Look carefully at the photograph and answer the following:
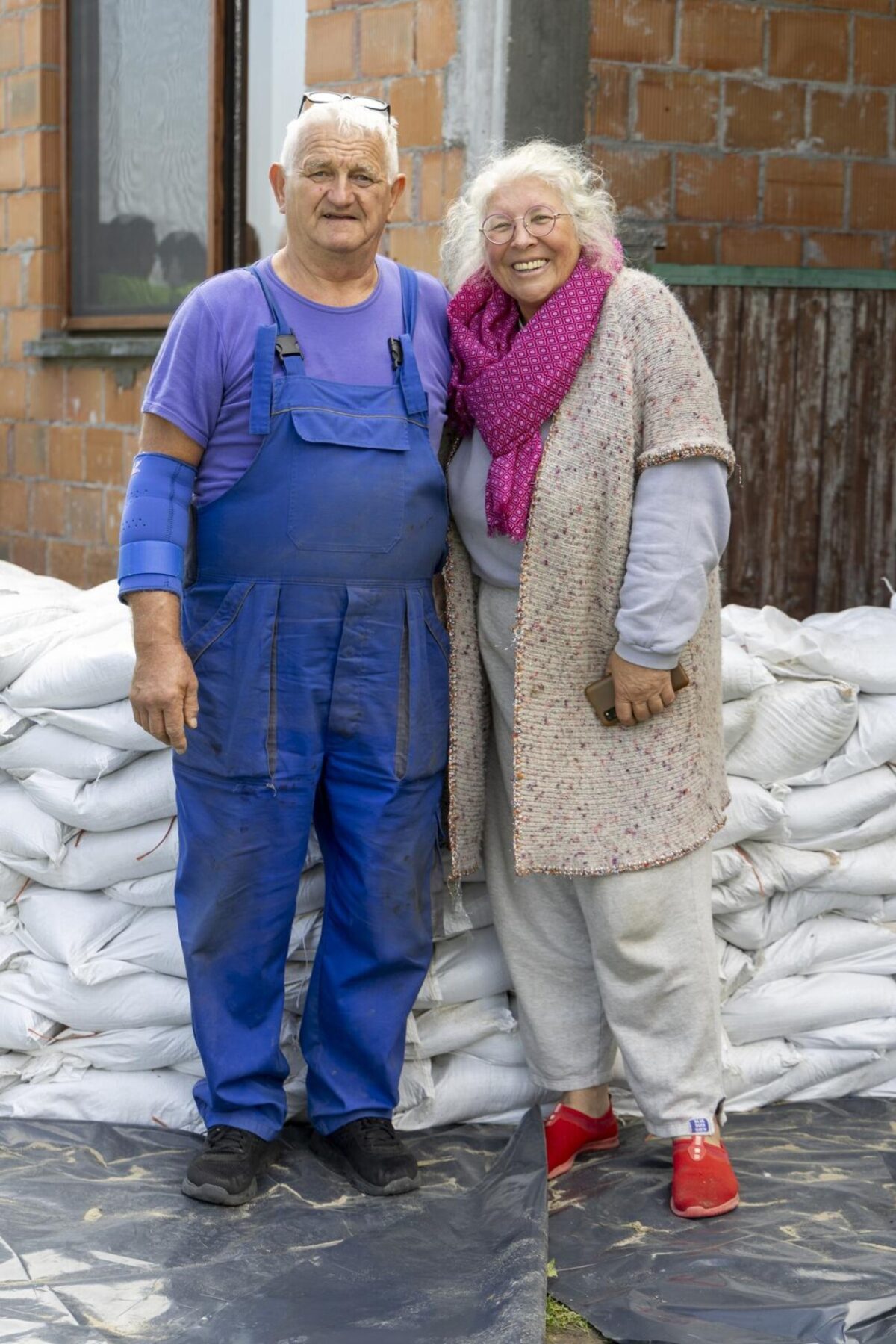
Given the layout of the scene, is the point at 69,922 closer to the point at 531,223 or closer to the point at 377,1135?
the point at 377,1135

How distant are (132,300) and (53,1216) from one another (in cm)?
389

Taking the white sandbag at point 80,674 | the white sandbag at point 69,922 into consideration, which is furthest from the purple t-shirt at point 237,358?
the white sandbag at point 69,922

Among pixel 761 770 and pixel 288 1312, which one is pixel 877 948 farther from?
pixel 288 1312

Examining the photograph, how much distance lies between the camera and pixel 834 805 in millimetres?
3393

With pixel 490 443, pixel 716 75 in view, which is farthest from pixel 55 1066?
pixel 716 75

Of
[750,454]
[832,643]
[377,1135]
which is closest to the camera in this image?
[377,1135]

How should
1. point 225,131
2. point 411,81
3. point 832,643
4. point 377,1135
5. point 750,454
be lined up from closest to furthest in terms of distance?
point 377,1135
point 832,643
point 411,81
point 750,454
point 225,131

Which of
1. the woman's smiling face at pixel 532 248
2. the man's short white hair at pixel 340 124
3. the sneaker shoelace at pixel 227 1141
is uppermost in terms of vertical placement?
the man's short white hair at pixel 340 124

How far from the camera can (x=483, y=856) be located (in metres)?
3.18

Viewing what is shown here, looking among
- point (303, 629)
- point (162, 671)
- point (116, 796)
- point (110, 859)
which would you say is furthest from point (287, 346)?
point (110, 859)

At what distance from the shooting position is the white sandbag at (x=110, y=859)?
3.22 meters

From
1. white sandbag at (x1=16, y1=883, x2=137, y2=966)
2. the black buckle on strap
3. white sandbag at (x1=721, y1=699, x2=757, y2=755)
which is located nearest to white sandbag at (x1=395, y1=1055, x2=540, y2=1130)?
white sandbag at (x1=16, y1=883, x2=137, y2=966)

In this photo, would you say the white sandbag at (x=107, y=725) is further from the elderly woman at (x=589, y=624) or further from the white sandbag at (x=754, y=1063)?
the white sandbag at (x=754, y=1063)

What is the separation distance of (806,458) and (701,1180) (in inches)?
99.8
